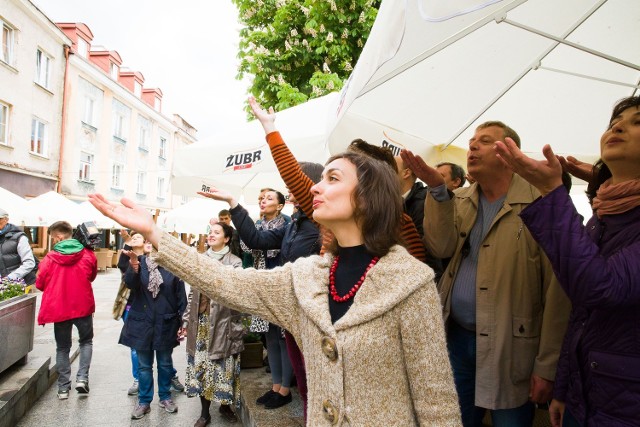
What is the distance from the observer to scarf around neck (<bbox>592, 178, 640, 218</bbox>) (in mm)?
1575

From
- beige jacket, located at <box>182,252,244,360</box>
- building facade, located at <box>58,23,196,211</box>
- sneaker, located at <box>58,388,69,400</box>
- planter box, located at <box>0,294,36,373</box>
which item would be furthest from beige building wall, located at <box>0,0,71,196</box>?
beige jacket, located at <box>182,252,244,360</box>

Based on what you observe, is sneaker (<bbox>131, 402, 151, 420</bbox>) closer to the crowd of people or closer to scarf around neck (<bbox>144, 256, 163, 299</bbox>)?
scarf around neck (<bbox>144, 256, 163, 299</bbox>)

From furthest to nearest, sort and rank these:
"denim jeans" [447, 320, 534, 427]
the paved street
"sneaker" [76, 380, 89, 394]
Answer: "sneaker" [76, 380, 89, 394], the paved street, "denim jeans" [447, 320, 534, 427]

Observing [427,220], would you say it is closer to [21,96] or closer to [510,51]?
[510,51]

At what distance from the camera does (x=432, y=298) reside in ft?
5.24

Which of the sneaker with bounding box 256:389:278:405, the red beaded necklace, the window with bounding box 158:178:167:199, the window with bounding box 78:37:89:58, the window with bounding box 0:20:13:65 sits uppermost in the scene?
the window with bounding box 78:37:89:58

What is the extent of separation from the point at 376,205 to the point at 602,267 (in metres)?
0.76

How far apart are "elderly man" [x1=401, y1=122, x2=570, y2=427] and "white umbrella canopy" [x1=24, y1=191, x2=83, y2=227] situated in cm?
1311

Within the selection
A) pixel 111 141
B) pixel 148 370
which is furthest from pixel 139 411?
pixel 111 141

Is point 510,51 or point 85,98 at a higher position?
point 85,98

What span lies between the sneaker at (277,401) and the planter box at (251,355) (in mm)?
1520

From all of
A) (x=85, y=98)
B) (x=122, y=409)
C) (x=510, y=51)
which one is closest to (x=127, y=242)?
(x=122, y=409)

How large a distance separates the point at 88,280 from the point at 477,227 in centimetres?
511

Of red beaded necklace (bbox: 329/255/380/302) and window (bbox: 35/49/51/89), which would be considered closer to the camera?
red beaded necklace (bbox: 329/255/380/302)
